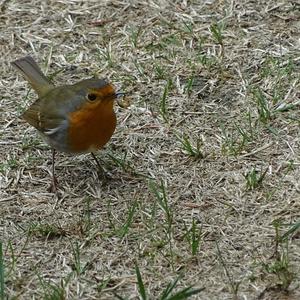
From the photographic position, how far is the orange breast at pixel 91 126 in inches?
210

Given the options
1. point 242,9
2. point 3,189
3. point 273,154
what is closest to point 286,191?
point 273,154

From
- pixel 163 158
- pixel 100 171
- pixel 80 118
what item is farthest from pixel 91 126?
pixel 163 158

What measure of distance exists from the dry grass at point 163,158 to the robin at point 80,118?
306 millimetres

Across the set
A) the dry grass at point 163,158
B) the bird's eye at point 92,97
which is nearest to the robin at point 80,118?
the bird's eye at point 92,97

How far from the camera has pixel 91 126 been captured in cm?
534

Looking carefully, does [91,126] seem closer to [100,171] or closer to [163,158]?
[100,171]

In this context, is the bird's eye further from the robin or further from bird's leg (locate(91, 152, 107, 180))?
→ bird's leg (locate(91, 152, 107, 180))

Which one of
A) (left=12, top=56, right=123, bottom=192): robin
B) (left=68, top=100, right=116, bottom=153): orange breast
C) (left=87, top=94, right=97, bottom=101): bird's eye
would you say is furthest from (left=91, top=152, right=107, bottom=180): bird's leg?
(left=87, top=94, right=97, bottom=101): bird's eye

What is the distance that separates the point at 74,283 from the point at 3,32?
9.87ft

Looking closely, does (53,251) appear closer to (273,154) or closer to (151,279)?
(151,279)

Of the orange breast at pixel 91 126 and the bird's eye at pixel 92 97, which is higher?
the bird's eye at pixel 92 97

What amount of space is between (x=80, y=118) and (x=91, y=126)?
0.09 m

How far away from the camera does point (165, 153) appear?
5770 millimetres

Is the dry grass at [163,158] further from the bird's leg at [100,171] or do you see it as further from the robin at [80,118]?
the robin at [80,118]
